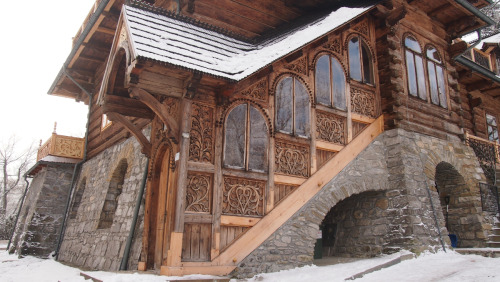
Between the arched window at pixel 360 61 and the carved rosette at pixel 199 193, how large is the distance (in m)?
4.70

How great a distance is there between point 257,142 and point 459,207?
6.83 metres

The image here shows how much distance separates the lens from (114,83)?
25.2 ft

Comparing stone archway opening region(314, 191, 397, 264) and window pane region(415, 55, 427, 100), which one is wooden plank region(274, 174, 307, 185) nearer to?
stone archway opening region(314, 191, 397, 264)

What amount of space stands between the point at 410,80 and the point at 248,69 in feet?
17.3

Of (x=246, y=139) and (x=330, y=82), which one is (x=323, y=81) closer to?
(x=330, y=82)

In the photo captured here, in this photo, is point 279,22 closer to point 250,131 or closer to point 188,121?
point 250,131

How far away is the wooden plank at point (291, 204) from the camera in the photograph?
6.83 meters

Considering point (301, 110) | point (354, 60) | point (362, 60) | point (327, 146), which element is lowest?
point (327, 146)

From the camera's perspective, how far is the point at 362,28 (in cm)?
1020

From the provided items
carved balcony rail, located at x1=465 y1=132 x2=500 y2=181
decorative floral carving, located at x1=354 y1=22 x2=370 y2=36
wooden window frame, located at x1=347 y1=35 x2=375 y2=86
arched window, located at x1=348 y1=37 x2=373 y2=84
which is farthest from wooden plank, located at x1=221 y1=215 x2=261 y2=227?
carved balcony rail, located at x1=465 y1=132 x2=500 y2=181

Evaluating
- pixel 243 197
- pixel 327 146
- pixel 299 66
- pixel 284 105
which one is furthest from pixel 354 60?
pixel 243 197

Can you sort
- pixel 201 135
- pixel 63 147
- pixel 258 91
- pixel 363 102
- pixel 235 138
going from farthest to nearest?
pixel 63 147 → pixel 363 102 → pixel 258 91 → pixel 235 138 → pixel 201 135

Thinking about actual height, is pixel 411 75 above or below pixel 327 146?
above

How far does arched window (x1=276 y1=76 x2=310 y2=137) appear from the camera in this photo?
26.2 ft
